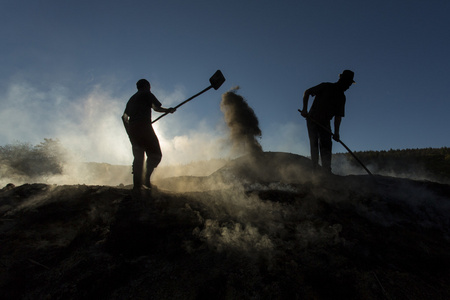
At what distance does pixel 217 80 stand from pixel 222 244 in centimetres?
351

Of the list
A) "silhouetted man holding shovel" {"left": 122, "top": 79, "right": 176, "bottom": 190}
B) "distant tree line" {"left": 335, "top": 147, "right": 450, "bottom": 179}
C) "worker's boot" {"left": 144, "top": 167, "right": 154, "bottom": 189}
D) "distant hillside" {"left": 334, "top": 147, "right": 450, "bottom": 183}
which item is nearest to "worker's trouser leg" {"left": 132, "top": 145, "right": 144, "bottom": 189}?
"silhouetted man holding shovel" {"left": 122, "top": 79, "right": 176, "bottom": 190}

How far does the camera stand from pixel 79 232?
2352mm

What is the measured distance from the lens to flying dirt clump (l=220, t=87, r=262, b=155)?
930cm

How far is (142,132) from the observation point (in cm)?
361

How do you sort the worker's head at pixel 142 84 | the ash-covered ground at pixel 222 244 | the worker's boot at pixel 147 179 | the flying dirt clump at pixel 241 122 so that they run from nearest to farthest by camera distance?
the ash-covered ground at pixel 222 244 → the worker's boot at pixel 147 179 → the worker's head at pixel 142 84 → the flying dirt clump at pixel 241 122

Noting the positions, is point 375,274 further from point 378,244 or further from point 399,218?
point 399,218

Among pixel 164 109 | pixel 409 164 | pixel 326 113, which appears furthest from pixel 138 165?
pixel 409 164

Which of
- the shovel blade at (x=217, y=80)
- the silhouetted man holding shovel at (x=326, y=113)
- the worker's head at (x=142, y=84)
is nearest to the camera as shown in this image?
the worker's head at (x=142, y=84)

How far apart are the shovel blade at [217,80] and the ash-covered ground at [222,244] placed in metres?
2.34

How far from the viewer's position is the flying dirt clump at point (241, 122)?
9.30m

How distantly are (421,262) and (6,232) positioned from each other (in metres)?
3.41

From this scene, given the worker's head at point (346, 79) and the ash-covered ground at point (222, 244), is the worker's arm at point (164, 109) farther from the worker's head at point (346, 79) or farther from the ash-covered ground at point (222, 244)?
the worker's head at point (346, 79)

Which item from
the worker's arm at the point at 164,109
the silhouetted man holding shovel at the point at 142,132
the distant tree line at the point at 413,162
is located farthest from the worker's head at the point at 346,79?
the distant tree line at the point at 413,162

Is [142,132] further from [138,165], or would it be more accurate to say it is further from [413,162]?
[413,162]
